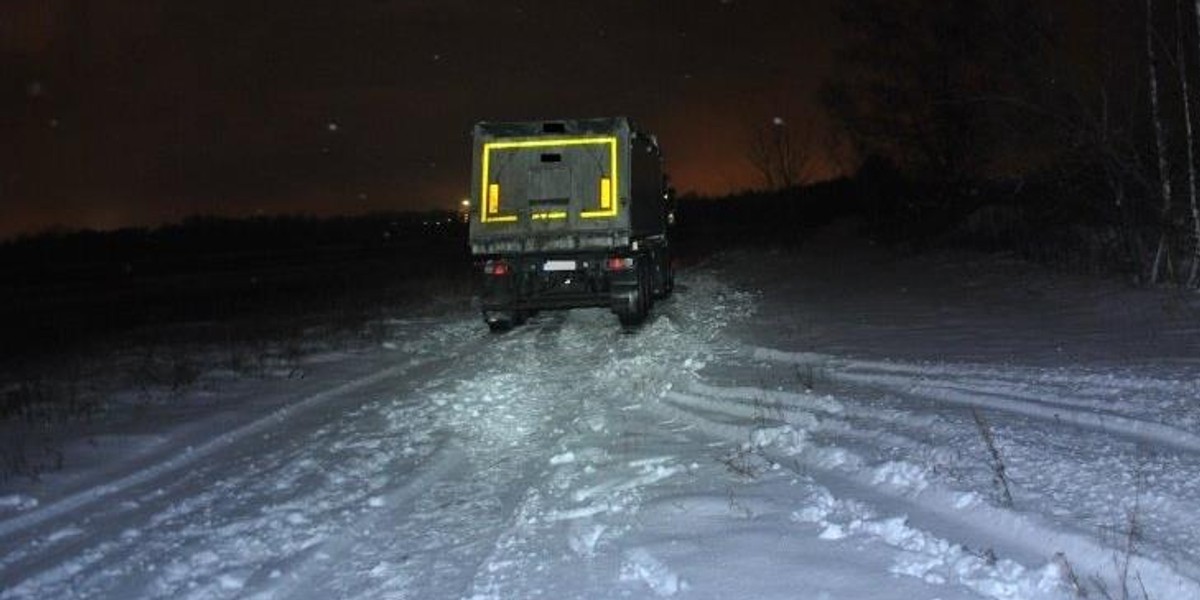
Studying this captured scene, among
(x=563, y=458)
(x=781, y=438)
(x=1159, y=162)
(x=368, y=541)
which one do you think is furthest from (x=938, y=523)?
(x=1159, y=162)

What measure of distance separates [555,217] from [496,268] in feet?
4.54

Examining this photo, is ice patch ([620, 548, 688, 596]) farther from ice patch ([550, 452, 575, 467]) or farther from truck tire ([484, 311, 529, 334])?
truck tire ([484, 311, 529, 334])

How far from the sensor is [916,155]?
37.7 m

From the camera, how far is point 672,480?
6992mm

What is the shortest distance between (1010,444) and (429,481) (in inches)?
161

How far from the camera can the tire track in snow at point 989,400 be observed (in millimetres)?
6965

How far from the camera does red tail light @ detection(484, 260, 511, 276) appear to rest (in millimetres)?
17688

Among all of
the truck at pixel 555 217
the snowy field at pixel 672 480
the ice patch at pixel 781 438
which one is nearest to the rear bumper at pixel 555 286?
the truck at pixel 555 217

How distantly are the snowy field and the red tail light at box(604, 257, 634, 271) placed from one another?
4.50 m

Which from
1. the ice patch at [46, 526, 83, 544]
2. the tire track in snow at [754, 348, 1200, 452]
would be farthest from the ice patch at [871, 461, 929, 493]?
the ice patch at [46, 526, 83, 544]

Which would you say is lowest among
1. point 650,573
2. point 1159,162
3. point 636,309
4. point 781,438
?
point 650,573

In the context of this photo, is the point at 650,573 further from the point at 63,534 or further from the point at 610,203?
the point at 610,203

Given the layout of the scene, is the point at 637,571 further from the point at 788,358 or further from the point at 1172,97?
the point at 1172,97

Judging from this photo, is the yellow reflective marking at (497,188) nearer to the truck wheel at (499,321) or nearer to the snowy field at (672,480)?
the truck wheel at (499,321)
